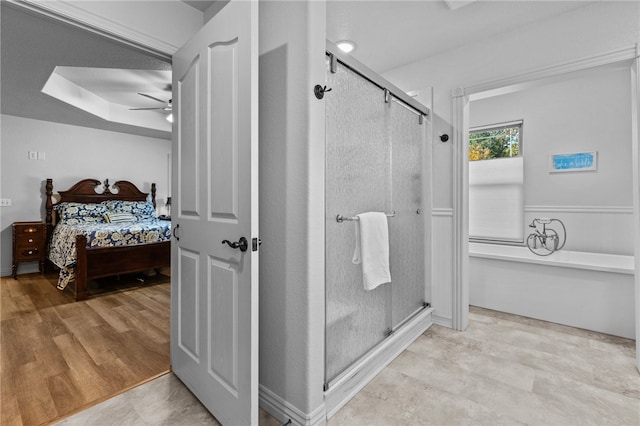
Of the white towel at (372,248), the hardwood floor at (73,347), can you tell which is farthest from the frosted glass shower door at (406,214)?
the hardwood floor at (73,347)

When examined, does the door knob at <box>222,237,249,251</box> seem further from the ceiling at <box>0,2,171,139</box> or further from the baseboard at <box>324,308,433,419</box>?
the ceiling at <box>0,2,171,139</box>

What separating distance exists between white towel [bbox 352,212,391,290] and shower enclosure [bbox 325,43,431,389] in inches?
2.2

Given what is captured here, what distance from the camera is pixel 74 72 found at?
12.6 feet

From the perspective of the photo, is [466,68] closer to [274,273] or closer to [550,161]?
[550,161]

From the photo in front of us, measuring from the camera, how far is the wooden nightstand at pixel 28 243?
4508 millimetres

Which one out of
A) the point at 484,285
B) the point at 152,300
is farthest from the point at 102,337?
the point at 484,285

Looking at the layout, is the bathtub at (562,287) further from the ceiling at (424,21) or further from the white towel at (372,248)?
the ceiling at (424,21)

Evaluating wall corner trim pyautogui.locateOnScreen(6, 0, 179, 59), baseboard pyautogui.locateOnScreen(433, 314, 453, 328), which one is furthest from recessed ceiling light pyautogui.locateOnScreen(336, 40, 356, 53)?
baseboard pyautogui.locateOnScreen(433, 314, 453, 328)

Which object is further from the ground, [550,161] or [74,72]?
[74,72]

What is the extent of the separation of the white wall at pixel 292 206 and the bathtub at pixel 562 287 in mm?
2468

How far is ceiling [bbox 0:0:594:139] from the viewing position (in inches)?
85.4

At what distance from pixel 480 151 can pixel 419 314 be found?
8.48 feet

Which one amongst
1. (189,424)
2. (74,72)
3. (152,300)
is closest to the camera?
(189,424)

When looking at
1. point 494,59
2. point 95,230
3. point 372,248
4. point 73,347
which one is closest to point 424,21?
point 494,59
